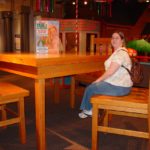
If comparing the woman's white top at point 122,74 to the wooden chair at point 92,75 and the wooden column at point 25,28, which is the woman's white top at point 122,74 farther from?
the wooden column at point 25,28

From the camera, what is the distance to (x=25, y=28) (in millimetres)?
8414

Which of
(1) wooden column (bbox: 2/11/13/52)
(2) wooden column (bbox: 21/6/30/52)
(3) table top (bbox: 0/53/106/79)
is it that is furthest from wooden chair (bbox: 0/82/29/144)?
(2) wooden column (bbox: 21/6/30/52)

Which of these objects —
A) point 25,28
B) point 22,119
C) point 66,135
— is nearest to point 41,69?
point 22,119

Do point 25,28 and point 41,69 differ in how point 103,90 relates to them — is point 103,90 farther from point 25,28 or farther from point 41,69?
point 25,28

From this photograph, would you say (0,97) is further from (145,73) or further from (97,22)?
(97,22)

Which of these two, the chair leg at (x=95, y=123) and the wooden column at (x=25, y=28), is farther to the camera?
the wooden column at (x=25, y=28)

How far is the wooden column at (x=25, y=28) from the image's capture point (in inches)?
324

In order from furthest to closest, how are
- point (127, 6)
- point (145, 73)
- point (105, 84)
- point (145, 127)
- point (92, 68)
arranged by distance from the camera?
point (127, 6) < point (145, 73) < point (145, 127) < point (92, 68) < point (105, 84)

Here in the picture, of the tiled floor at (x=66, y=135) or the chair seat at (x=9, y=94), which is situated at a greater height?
the chair seat at (x=9, y=94)

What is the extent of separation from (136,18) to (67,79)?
20.9ft

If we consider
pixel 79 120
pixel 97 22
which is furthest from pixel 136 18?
pixel 79 120

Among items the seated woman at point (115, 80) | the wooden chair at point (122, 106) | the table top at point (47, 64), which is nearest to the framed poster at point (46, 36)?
the table top at point (47, 64)

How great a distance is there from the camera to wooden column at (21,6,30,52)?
27.0 feet

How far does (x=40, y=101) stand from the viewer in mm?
1890
